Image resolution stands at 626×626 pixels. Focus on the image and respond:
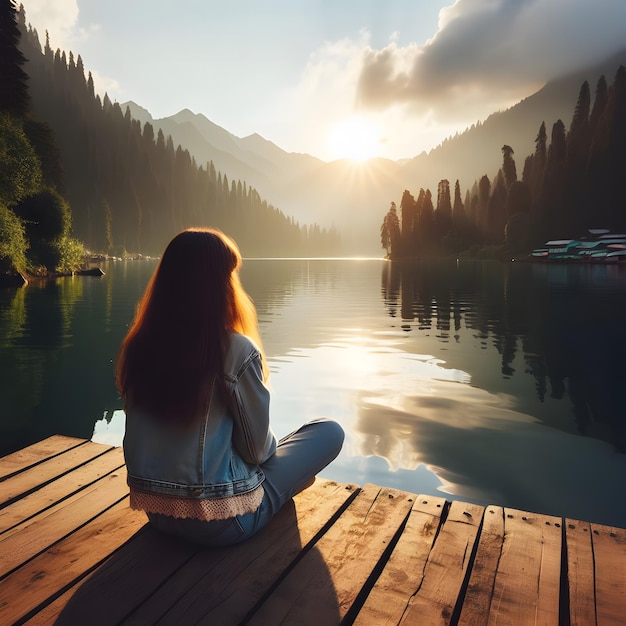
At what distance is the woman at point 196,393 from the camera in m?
2.47

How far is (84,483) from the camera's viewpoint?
371 cm

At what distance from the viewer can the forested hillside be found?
352ft

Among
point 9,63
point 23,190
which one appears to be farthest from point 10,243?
point 9,63

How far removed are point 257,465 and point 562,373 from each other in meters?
8.51

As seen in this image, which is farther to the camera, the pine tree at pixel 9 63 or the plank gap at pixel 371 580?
the pine tree at pixel 9 63

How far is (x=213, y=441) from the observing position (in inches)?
100

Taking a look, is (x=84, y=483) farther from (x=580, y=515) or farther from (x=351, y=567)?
(x=580, y=515)

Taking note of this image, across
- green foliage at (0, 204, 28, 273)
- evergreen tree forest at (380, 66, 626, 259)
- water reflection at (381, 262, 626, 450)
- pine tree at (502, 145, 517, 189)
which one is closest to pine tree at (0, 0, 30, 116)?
green foliage at (0, 204, 28, 273)

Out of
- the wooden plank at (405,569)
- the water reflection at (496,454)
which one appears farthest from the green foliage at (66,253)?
the wooden plank at (405,569)

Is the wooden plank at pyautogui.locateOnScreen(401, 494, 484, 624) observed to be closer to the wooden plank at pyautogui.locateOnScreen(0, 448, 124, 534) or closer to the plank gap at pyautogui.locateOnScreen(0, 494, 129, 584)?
the plank gap at pyautogui.locateOnScreen(0, 494, 129, 584)

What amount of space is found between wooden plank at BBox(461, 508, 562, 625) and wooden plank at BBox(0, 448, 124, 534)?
2763 mm

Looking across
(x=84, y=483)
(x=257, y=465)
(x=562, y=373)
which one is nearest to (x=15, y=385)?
(x=84, y=483)

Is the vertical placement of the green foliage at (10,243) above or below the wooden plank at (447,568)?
above

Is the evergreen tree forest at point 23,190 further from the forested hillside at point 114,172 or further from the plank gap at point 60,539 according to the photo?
the forested hillside at point 114,172
